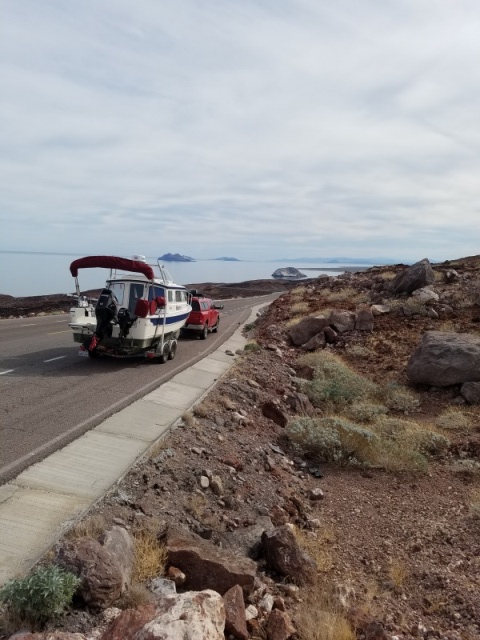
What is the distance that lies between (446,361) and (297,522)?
8587 millimetres

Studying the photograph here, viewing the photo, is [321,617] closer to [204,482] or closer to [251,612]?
[251,612]

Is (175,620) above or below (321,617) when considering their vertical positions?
above

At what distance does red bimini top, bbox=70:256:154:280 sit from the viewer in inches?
561

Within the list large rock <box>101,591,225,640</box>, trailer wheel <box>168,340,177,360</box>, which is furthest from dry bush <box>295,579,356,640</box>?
trailer wheel <box>168,340,177,360</box>

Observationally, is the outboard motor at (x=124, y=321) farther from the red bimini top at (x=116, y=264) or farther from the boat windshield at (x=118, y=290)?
the red bimini top at (x=116, y=264)

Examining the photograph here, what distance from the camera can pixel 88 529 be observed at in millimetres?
5074

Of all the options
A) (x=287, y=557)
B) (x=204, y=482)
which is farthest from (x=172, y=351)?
(x=287, y=557)

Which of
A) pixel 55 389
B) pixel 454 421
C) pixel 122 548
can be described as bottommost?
pixel 454 421

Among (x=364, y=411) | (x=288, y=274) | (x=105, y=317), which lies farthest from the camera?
(x=288, y=274)

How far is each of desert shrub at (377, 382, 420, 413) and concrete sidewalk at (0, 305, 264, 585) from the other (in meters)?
5.46

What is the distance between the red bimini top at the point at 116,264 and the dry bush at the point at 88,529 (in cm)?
952

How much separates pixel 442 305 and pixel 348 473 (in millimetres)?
14270

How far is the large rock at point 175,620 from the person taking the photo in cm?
342

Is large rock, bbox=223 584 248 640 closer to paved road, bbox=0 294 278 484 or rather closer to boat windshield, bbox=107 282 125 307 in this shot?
paved road, bbox=0 294 278 484
